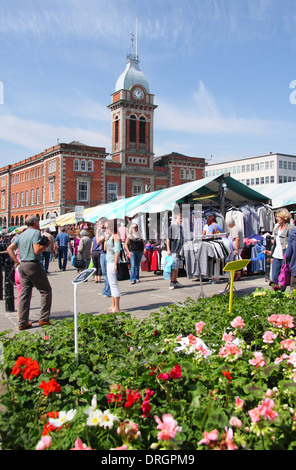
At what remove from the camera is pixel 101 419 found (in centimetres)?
226

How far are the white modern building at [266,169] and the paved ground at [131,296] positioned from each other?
76097 millimetres

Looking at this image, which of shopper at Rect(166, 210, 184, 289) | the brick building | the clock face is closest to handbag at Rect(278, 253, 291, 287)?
shopper at Rect(166, 210, 184, 289)

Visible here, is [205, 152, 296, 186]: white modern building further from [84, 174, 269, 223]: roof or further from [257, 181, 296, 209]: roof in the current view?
[84, 174, 269, 223]: roof

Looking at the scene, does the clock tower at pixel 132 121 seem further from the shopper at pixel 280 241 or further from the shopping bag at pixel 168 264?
the shopper at pixel 280 241

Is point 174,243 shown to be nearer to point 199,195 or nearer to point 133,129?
point 199,195

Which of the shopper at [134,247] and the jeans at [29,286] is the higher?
the shopper at [134,247]

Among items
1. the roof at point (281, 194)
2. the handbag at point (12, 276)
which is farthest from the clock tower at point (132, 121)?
the handbag at point (12, 276)

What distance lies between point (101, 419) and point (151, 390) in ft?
2.43

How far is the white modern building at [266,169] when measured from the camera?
8538 centimetres

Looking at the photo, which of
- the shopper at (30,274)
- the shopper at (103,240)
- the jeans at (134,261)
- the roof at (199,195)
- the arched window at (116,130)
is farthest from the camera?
the arched window at (116,130)

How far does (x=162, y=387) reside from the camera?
2.82 meters

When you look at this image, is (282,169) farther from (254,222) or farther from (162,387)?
(162,387)
